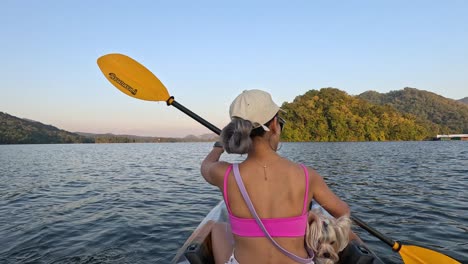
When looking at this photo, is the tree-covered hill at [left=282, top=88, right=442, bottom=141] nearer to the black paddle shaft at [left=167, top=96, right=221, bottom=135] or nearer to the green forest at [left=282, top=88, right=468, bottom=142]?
the green forest at [left=282, top=88, right=468, bottom=142]

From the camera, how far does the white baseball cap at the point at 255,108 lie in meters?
2.14

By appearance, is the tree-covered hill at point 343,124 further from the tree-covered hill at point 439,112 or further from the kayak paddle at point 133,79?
the kayak paddle at point 133,79

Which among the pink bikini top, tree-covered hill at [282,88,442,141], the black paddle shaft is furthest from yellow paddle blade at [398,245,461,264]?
tree-covered hill at [282,88,442,141]

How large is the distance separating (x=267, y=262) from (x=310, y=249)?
0.36 meters

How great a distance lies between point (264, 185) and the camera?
84.5 inches

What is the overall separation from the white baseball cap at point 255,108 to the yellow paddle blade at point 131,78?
2.86 m

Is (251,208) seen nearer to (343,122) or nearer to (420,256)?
(420,256)

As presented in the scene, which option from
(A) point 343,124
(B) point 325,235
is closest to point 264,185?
(B) point 325,235

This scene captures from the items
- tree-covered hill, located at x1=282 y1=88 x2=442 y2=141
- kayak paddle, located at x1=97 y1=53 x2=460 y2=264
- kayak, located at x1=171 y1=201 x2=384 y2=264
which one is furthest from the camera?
tree-covered hill, located at x1=282 y1=88 x2=442 y2=141

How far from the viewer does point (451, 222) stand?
284 inches

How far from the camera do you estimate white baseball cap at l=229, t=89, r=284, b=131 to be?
214 centimetres

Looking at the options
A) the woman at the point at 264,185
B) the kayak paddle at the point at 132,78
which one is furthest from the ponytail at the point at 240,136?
the kayak paddle at the point at 132,78

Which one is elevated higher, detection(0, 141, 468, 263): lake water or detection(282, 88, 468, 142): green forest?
detection(282, 88, 468, 142): green forest

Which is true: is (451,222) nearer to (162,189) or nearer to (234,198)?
(234,198)
